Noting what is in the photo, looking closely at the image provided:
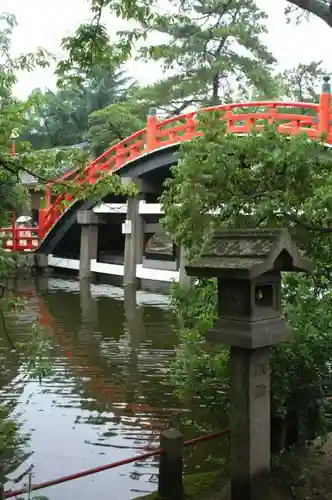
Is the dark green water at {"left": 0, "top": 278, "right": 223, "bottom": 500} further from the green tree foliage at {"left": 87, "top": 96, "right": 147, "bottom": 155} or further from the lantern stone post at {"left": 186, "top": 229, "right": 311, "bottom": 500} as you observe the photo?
the green tree foliage at {"left": 87, "top": 96, "right": 147, "bottom": 155}

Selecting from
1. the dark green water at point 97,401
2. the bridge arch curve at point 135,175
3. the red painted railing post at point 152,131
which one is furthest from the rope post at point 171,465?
the red painted railing post at point 152,131

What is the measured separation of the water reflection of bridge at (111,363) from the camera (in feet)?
20.1

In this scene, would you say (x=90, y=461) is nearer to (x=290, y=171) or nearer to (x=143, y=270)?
(x=290, y=171)

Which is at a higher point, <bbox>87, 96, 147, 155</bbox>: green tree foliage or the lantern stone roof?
<bbox>87, 96, 147, 155</bbox>: green tree foliage

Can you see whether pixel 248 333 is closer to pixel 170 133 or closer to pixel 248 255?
pixel 248 255

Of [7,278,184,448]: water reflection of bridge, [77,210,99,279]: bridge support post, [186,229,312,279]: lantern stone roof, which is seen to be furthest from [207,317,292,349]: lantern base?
[77,210,99,279]: bridge support post

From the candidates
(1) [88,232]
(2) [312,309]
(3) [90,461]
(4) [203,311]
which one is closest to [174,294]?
(4) [203,311]

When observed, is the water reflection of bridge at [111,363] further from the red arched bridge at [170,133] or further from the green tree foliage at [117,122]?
the green tree foliage at [117,122]

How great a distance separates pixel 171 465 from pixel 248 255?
1.58m

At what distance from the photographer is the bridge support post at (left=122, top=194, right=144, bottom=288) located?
16766 millimetres

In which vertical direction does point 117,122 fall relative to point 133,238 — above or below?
above

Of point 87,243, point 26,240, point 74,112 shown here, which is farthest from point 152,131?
point 74,112

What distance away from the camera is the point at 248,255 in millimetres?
3605

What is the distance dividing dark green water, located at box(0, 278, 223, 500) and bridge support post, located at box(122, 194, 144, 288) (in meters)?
4.79
